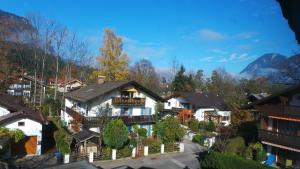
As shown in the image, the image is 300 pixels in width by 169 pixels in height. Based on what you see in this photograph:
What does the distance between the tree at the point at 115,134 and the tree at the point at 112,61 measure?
2932cm

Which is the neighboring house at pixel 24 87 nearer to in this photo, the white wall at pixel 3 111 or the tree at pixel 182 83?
the tree at pixel 182 83

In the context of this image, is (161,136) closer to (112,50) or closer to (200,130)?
(200,130)

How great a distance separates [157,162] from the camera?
29.2m

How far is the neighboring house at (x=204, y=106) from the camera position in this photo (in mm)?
53778

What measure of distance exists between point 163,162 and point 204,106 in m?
25.9

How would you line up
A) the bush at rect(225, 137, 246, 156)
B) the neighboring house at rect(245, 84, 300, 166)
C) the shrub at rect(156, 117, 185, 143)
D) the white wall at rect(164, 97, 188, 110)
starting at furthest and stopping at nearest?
the white wall at rect(164, 97, 188, 110) → the shrub at rect(156, 117, 185, 143) → the bush at rect(225, 137, 246, 156) → the neighboring house at rect(245, 84, 300, 166)

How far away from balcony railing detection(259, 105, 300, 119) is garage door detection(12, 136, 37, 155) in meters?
21.1

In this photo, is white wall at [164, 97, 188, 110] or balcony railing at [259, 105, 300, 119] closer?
balcony railing at [259, 105, 300, 119]

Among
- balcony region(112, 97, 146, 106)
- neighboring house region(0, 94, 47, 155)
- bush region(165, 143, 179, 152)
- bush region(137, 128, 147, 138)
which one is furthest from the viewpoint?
balcony region(112, 97, 146, 106)

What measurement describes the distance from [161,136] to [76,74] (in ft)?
166

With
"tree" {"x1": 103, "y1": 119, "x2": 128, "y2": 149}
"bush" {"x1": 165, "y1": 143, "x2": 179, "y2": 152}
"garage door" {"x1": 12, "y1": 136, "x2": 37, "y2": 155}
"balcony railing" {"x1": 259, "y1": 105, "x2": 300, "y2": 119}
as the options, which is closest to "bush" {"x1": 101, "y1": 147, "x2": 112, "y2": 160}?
"tree" {"x1": 103, "y1": 119, "x2": 128, "y2": 149}

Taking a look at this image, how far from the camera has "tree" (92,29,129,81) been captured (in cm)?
5928

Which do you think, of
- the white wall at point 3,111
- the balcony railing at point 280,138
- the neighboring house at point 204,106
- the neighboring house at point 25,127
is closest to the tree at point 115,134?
the neighboring house at point 25,127

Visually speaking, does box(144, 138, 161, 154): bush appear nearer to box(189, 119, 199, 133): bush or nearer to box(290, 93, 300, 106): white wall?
box(290, 93, 300, 106): white wall
